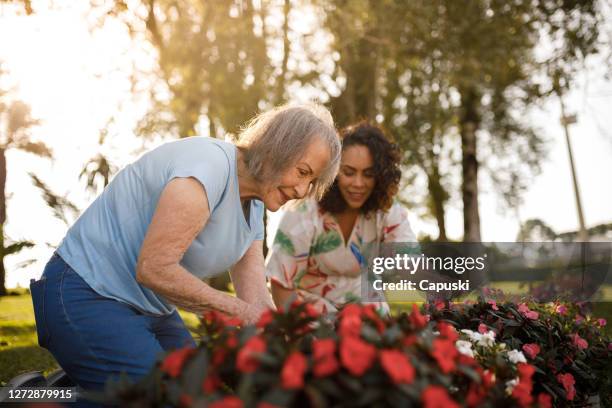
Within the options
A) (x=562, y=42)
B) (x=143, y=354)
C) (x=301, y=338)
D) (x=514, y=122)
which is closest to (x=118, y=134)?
(x=143, y=354)

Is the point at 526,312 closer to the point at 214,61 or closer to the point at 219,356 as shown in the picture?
the point at 219,356

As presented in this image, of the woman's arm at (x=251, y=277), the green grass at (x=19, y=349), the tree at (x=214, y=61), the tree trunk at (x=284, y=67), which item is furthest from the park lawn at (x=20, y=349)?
the tree trunk at (x=284, y=67)

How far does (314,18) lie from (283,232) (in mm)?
9546

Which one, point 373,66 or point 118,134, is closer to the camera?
point 118,134

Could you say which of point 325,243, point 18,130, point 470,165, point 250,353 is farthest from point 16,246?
point 470,165

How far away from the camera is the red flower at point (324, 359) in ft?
4.94

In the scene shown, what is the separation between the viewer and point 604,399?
11.7ft

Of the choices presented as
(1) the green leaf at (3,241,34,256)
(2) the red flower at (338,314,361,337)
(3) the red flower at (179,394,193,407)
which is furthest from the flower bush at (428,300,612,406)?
(1) the green leaf at (3,241,34,256)

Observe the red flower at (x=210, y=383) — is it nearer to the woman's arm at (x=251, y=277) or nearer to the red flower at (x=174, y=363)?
the red flower at (x=174, y=363)

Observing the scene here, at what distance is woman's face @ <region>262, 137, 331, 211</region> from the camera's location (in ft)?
8.85

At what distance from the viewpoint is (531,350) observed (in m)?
2.78

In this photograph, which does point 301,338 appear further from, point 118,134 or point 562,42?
point 562,42

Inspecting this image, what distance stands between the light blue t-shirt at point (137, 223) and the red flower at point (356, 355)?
1.16 m

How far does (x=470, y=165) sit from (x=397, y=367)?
15959mm
